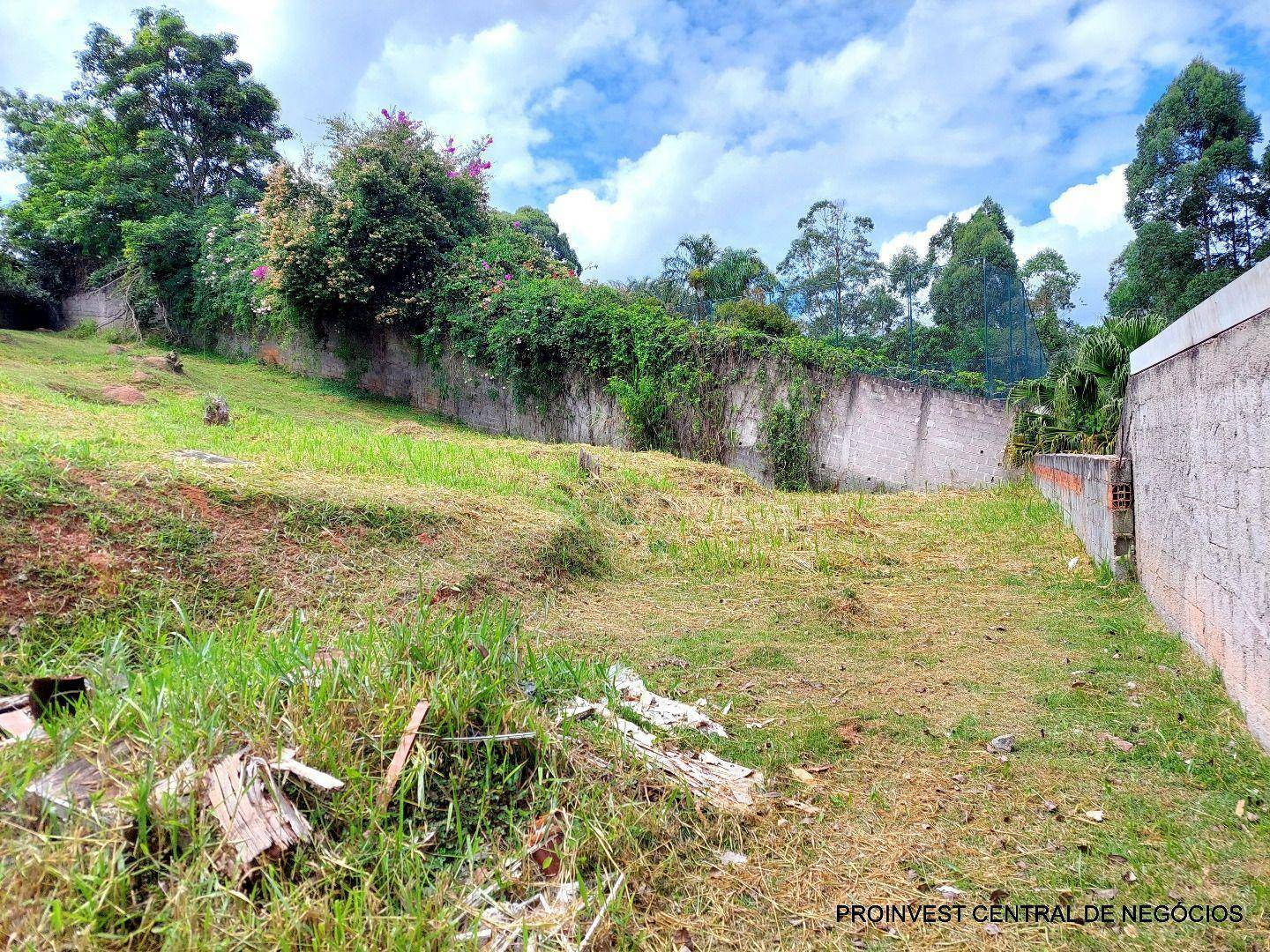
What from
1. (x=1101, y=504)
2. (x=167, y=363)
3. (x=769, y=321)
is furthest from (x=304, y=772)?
(x=769, y=321)

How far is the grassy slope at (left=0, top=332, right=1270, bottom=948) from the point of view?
171cm

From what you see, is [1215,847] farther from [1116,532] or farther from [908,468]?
[908,468]

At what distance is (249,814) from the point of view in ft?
5.46

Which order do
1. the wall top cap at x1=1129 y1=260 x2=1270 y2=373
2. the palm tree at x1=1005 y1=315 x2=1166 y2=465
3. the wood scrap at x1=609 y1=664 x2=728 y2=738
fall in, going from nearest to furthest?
the wall top cap at x1=1129 y1=260 x2=1270 y2=373 → the wood scrap at x1=609 y1=664 x2=728 y2=738 → the palm tree at x1=1005 y1=315 x2=1166 y2=465

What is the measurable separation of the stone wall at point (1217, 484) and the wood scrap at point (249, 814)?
9.90 ft

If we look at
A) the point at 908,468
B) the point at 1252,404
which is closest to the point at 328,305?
the point at 908,468

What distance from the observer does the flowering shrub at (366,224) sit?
12102 millimetres

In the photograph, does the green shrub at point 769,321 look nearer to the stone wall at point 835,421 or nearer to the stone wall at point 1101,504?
the stone wall at point 835,421

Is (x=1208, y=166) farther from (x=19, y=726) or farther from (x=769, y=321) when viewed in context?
(x=19, y=726)

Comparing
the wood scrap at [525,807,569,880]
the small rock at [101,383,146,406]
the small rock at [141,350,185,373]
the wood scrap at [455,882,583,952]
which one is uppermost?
the small rock at [141,350,185,373]

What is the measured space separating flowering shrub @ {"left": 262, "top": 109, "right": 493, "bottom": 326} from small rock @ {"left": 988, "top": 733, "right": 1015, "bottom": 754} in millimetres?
11951

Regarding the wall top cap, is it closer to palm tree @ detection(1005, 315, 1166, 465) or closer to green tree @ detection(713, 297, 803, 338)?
palm tree @ detection(1005, 315, 1166, 465)

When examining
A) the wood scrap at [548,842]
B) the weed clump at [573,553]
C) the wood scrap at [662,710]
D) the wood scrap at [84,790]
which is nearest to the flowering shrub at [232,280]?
the weed clump at [573,553]

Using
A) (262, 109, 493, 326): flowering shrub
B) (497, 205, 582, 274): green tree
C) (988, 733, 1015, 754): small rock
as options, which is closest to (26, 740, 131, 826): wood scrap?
(988, 733, 1015, 754): small rock
